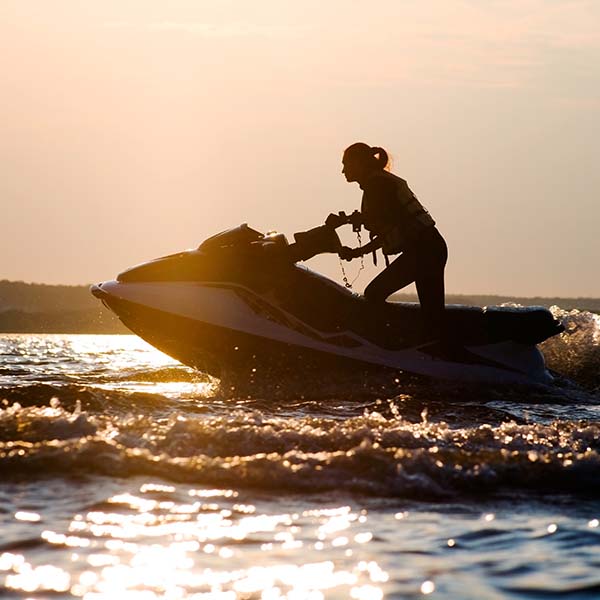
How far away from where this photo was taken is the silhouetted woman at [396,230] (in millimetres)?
11711

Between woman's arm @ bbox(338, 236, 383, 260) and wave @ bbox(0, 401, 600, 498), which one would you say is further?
woman's arm @ bbox(338, 236, 383, 260)

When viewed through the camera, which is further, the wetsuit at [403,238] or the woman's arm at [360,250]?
the woman's arm at [360,250]

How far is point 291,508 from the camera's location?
20.2 feet

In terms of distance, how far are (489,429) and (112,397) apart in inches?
149

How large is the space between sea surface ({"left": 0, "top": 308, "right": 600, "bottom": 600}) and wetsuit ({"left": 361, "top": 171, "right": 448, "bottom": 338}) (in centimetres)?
265

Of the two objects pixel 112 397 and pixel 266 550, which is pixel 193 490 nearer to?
pixel 266 550

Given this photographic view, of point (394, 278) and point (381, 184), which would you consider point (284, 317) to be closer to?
point (394, 278)

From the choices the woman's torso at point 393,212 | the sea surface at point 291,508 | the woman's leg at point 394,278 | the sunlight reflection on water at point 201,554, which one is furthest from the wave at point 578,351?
the sunlight reflection on water at point 201,554

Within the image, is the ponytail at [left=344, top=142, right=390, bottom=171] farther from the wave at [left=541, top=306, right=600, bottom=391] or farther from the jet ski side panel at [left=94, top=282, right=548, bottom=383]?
the wave at [left=541, top=306, right=600, bottom=391]

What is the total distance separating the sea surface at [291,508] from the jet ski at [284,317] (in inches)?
88.2

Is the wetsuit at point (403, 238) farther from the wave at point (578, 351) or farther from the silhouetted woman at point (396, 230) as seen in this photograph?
the wave at point (578, 351)

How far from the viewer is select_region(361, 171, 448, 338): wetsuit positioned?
11.7 metres

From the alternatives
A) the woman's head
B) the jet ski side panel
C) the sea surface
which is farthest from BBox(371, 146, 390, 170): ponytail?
the sea surface

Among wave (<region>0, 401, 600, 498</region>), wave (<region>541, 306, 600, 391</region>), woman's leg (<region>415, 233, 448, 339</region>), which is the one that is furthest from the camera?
wave (<region>541, 306, 600, 391</region>)
